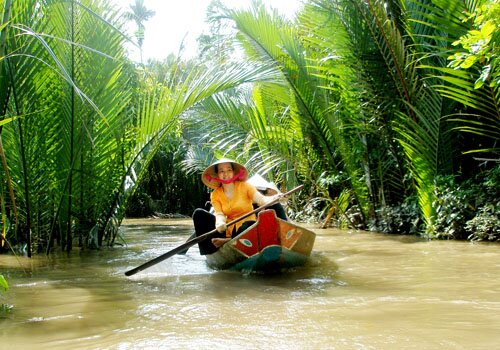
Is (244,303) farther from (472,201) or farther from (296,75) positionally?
(296,75)

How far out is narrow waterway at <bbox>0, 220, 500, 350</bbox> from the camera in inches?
103

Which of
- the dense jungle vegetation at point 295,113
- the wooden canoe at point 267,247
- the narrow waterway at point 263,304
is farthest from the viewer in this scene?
the dense jungle vegetation at point 295,113

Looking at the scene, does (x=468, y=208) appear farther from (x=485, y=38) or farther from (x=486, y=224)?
(x=485, y=38)

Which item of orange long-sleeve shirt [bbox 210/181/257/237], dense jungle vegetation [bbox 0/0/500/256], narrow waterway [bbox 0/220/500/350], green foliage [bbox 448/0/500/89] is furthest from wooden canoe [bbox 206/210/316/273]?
green foliage [bbox 448/0/500/89]

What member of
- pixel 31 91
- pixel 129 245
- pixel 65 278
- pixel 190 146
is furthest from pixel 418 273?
pixel 190 146

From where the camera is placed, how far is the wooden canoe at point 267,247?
14.5 feet

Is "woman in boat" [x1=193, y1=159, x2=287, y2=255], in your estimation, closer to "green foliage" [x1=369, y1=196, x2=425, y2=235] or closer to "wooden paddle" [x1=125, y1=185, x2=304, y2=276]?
"wooden paddle" [x1=125, y1=185, x2=304, y2=276]

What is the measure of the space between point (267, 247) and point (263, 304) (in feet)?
3.56

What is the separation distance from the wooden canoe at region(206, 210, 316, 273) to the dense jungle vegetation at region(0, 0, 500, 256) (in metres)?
1.68

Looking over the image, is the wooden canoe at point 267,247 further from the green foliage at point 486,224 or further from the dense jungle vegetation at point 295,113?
the green foliage at point 486,224

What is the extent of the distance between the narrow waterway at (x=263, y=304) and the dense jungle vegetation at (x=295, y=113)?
98 cm

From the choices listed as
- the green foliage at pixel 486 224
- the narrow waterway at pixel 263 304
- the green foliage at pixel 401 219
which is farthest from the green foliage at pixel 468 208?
the narrow waterway at pixel 263 304

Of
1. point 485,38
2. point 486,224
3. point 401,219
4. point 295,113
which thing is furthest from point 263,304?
point 295,113

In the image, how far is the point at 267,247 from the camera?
4.52m
